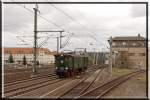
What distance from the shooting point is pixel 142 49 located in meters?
A: 79.0

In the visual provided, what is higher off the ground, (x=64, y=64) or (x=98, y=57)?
(x=64, y=64)

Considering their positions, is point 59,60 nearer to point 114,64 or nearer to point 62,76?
point 62,76

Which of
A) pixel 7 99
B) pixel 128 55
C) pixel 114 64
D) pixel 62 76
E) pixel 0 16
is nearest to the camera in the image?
pixel 0 16

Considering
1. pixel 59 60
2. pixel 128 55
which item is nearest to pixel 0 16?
pixel 59 60

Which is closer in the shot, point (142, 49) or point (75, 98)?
point (75, 98)

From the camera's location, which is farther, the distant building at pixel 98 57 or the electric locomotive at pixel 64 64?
the distant building at pixel 98 57

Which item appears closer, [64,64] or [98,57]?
[64,64]

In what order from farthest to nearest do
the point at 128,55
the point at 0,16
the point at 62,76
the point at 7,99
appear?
the point at 128,55 → the point at 62,76 → the point at 7,99 → the point at 0,16

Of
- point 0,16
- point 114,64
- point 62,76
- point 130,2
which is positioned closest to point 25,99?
point 0,16

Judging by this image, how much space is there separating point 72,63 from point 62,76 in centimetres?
180

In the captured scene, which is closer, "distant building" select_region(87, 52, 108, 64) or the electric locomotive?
the electric locomotive

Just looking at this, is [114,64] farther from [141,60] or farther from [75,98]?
[75,98]

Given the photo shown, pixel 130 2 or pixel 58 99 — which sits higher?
pixel 130 2

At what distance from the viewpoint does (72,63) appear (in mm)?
35938
